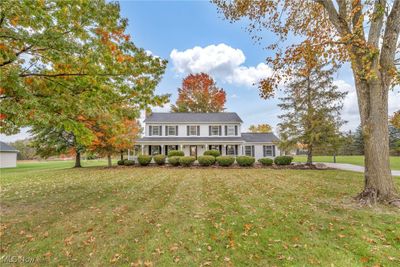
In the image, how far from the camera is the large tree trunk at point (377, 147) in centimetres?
575

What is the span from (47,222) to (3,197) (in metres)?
4.50

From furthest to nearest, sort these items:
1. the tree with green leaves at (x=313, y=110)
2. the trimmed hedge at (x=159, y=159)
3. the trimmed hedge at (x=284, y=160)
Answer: the trimmed hedge at (x=159, y=159) → the trimmed hedge at (x=284, y=160) → the tree with green leaves at (x=313, y=110)

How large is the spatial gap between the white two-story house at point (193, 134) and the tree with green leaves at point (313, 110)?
206 inches

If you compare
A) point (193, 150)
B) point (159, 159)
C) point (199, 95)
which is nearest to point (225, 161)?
point (193, 150)

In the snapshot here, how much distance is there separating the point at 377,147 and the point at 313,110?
43.9 feet

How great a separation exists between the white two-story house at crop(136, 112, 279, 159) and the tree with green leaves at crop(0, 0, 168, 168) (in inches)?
638

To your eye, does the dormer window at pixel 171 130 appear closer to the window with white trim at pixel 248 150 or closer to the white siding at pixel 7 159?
the window with white trim at pixel 248 150

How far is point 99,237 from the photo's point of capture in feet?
13.6

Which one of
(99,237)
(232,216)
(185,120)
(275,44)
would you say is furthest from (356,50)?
(185,120)

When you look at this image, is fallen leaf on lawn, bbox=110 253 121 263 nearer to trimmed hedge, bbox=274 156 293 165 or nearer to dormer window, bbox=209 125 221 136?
trimmed hedge, bbox=274 156 293 165

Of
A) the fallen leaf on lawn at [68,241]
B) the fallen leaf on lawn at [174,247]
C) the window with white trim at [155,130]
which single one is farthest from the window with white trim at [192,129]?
the fallen leaf on lawn at [174,247]

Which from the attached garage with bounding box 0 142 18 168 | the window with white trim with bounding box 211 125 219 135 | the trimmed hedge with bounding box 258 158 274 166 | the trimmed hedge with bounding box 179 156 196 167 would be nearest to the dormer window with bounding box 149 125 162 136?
the window with white trim with bounding box 211 125 219 135

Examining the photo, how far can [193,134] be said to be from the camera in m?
24.2

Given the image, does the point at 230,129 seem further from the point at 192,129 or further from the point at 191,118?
the point at 191,118
